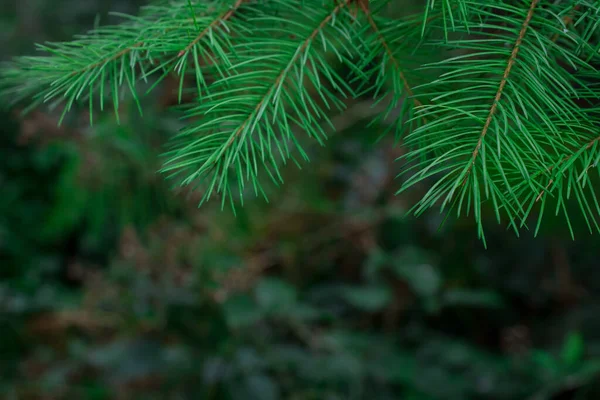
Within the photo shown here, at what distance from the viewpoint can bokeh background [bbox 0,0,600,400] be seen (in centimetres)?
153

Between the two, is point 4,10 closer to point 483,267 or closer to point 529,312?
point 483,267

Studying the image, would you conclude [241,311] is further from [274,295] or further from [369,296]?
[369,296]

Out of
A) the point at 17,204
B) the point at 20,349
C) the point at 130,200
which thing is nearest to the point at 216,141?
the point at 130,200

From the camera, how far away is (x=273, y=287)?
1608mm

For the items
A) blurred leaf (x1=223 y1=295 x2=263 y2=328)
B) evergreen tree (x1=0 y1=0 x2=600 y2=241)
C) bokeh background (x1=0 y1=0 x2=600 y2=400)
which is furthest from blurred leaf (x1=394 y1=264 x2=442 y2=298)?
evergreen tree (x1=0 y1=0 x2=600 y2=241)

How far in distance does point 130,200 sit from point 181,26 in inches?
46.6

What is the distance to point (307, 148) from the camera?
1.76 metres

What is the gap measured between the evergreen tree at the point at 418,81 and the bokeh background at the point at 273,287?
928mm

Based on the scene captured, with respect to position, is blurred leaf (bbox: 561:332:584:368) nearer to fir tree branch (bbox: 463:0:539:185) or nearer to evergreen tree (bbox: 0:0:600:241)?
evergreen tree (bbox: 0:0:600:241)

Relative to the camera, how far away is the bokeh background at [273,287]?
5.01ft

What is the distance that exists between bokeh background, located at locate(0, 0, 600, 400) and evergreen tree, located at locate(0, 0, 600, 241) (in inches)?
36.5

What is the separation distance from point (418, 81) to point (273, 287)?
1.19 meters

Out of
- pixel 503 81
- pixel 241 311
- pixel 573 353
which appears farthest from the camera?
pixel 241 311

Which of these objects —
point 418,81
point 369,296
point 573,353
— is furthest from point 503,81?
point 369,296
